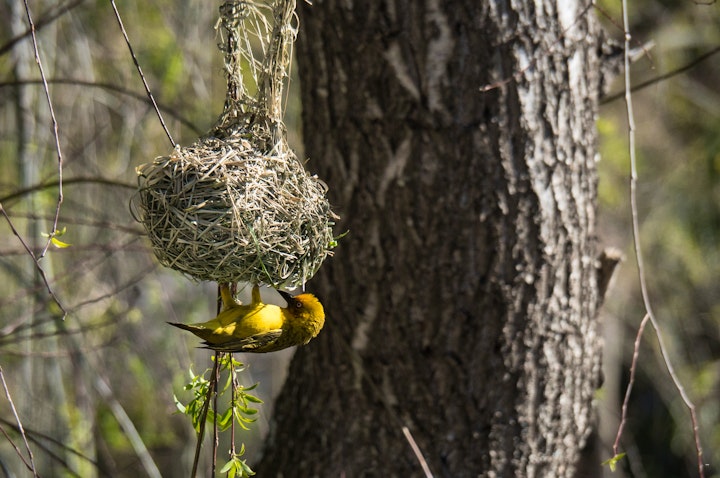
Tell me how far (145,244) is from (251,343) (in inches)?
136

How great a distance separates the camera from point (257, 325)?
2344mm

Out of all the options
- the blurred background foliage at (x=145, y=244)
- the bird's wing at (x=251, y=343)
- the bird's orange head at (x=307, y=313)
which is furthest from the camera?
the blurred background foliage at (x=145, y=244)

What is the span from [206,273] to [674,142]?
601 centimetres

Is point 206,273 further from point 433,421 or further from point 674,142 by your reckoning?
point 674,142

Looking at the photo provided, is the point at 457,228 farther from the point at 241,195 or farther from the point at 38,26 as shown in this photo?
the point at 38,26

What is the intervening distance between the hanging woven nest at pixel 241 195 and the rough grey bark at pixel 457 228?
28.2 inches

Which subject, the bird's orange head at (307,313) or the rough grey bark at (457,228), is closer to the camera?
the bird's orange head at (307,313)

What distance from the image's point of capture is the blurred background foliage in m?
4.46

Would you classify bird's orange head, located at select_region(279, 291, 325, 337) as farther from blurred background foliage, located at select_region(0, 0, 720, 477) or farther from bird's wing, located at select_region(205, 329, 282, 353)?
blurred background foliage, located at select_region(0, 0, 720, 477)

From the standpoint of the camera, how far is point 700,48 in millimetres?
7016

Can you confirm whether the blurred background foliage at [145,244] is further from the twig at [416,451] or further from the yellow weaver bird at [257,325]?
the yellow weaver bird at [257,325]

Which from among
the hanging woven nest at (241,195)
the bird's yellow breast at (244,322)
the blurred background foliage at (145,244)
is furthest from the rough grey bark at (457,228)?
the blurred background foliage at (145,244)

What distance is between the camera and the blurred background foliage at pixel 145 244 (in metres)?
4.46

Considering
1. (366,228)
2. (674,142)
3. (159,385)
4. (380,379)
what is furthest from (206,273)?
(674,142)
